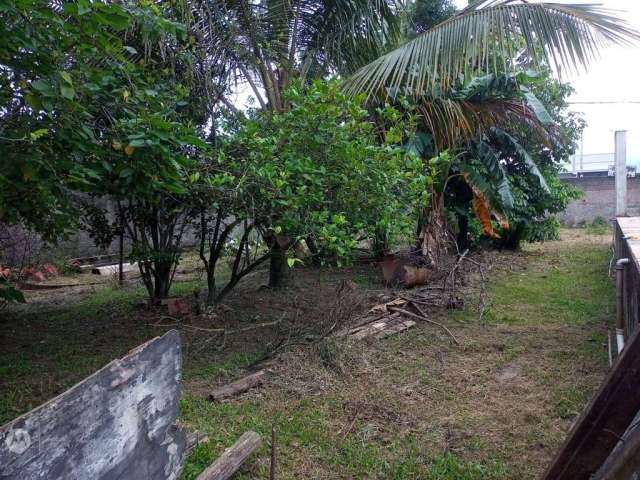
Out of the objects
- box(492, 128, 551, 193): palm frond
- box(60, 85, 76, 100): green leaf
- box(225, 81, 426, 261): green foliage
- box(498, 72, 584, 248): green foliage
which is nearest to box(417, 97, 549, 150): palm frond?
box(492, 128, 551, 193): palm frond

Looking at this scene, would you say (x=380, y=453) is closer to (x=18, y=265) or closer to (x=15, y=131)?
(x=15, y=131)

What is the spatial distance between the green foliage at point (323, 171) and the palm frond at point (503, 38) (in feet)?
2.96

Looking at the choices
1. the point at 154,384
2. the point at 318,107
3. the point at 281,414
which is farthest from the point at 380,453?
the point at 318,107

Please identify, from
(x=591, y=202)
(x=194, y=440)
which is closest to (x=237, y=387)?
(x=194, y=440)

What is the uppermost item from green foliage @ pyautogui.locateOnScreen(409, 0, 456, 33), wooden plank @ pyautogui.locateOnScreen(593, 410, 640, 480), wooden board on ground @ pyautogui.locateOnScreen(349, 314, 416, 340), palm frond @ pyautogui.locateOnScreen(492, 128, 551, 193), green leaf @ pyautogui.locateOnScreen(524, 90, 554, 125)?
green foliage @ pyautogui.locateOnScreen(409, 0, 456, 33)

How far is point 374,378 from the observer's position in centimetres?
430

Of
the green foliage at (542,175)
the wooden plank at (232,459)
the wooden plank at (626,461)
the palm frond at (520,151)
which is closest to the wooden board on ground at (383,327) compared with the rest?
the wooden plank at (232,459)

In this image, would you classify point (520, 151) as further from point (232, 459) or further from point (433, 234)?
point (232, 459)

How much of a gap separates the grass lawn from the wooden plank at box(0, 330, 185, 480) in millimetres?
821

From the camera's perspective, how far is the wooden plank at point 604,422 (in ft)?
5.51

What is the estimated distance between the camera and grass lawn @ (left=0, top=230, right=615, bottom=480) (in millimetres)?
3096

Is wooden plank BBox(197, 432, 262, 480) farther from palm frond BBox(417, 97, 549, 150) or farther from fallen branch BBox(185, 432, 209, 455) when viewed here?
palm frond BBox(417, 97, 549, 150)

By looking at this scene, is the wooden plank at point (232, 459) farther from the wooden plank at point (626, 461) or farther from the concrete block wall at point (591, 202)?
the concrete block wall at point (591, 202)

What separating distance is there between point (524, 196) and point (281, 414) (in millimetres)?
9198
